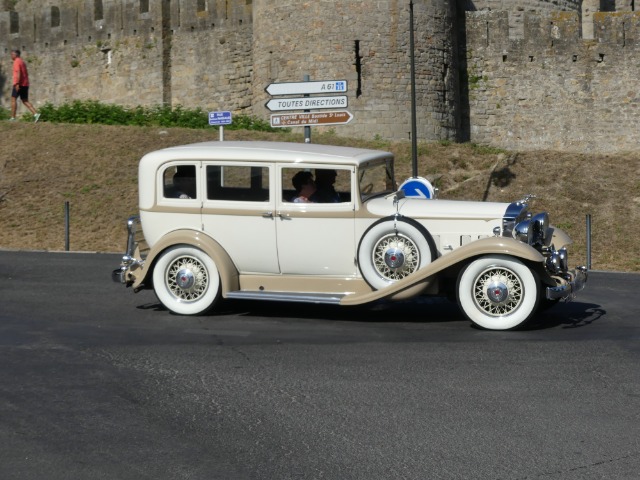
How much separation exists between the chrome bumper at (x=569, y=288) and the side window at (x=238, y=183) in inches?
106

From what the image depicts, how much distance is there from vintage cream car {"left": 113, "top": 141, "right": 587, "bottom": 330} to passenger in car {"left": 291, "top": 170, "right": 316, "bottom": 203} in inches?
1.9

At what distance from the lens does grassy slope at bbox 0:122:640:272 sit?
19.1 metres

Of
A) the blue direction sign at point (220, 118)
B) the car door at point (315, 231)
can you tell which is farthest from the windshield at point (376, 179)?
the blue direction sign at point (220, 118)

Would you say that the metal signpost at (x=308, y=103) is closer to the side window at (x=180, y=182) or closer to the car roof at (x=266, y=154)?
the car roof at (x=266, y=154)

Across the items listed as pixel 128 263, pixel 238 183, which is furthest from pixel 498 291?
pixel 128 263

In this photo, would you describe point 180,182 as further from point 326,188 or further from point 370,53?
point 370,53

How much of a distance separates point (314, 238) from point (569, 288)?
2270 millimetres

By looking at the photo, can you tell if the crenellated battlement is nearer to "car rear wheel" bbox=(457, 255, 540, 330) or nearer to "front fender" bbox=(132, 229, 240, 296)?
"front fender" bbox=(132, 229, 240, 296)

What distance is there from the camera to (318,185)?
10508mm

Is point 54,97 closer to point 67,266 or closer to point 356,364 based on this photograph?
point 67,266

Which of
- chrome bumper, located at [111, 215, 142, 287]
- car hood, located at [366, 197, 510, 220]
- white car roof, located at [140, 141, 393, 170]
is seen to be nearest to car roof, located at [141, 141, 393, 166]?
white car roof, located at [140, 141, 393, 170]

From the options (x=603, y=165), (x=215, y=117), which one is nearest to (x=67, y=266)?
(x=215, y=117)

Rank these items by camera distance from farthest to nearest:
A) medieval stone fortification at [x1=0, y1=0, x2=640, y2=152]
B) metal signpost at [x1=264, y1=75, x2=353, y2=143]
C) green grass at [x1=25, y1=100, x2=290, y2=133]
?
green grass at [x1=25, y1=100, x2=290, y2=133] → medieval stone fortification at [x1=0, y1=0, x2=640, y2=152] → metal signpost at [x1=264, y1=75, x2=353, y2=143]

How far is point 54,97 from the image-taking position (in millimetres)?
34188
